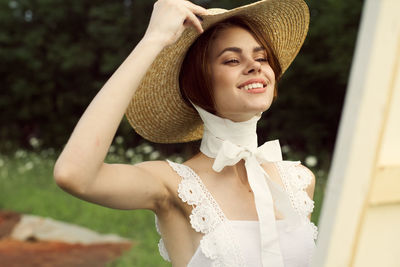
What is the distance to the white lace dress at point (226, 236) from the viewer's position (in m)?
1.69

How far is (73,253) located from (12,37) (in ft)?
33.8

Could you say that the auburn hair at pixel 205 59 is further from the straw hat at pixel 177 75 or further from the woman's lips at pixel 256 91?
the woman's lips at pixel 256 91

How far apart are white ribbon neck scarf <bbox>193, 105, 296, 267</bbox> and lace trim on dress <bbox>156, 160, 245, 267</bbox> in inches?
3.4

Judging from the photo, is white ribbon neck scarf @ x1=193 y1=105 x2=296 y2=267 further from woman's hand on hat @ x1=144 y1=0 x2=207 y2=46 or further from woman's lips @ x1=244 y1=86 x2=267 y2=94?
woman's hand on hat @ x1=144 y1=0 x2=207 y2=46

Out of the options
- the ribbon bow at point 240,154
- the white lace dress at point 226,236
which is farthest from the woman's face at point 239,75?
the white lace dress at point 226,236

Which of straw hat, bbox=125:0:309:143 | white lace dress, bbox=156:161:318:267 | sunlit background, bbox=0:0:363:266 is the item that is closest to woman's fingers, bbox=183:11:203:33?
straw hat, bbox=125:0:309:143

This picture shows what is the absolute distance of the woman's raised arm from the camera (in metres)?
1.39

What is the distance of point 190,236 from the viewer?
177cm

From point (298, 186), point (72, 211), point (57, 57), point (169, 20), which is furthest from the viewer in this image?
point (57, 57)

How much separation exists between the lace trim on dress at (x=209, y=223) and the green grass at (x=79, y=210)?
3001 millimetres

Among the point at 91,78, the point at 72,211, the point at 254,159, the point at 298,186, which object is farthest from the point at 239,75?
the point at 91,78

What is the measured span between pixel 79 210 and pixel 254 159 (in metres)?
4.87

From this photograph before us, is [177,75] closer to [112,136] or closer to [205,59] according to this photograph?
[205,59]

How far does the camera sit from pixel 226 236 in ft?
5.57
